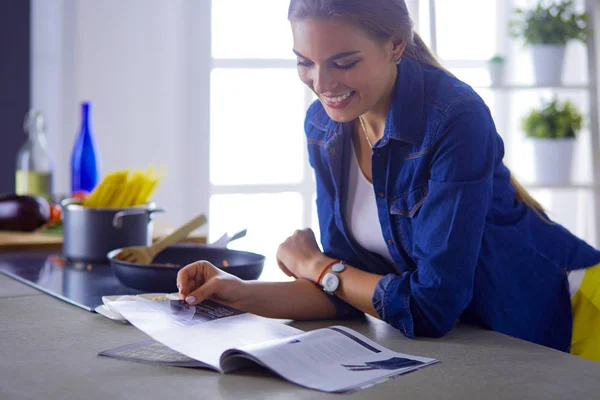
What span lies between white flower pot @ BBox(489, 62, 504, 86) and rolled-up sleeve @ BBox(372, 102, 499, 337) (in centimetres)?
262

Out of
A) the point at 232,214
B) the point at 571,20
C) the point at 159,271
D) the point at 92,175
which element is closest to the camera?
the point at 159,271

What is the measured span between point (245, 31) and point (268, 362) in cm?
307

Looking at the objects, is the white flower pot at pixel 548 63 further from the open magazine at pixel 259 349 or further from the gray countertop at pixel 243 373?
the open magazine at pixel 259 349

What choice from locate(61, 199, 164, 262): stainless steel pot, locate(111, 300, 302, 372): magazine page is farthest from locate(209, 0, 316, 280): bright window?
locate(111, 300, 302, 372): magazine page

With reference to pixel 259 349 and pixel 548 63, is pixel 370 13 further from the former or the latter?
pixel 548 63

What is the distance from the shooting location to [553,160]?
3637 millimetres

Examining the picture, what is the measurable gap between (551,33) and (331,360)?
10.1 ft

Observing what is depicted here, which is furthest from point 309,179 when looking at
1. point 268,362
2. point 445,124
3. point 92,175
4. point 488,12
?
point 268,362

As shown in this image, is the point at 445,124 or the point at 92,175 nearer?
the point at 445,124

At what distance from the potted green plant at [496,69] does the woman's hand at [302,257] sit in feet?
8.27

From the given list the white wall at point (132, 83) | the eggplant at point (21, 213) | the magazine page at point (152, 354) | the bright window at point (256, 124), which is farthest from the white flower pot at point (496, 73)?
the magazine page at point (152, 354)

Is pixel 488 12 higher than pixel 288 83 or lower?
higher

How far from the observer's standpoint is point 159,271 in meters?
1.42

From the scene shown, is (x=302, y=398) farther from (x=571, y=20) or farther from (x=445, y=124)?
(x=571, y=20)
